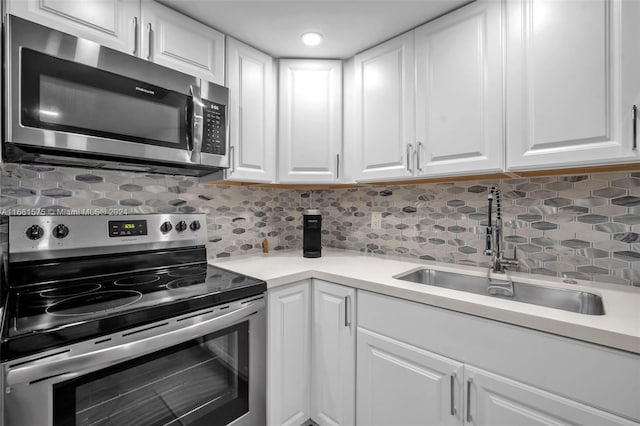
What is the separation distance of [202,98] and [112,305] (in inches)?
39.7

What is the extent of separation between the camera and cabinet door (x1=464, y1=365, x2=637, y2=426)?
0.88 metres

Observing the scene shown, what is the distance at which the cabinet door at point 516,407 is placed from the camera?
0.88 meters

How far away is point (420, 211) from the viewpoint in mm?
1902

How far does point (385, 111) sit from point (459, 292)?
1048 millimetres

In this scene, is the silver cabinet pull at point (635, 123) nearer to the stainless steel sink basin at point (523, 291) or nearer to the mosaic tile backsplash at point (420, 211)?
the mosaic tile backsplash at point (420, 211)

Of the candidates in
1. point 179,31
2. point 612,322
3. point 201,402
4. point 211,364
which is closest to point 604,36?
point 612,322

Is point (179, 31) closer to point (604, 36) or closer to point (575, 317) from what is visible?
point (604, 36)

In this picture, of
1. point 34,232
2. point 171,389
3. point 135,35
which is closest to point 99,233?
point 34,232

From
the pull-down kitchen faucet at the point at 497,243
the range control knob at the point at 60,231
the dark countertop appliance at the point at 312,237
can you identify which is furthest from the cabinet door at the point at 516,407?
the range control knob at the point at 60,231

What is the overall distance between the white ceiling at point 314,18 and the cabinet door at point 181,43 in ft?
0.17

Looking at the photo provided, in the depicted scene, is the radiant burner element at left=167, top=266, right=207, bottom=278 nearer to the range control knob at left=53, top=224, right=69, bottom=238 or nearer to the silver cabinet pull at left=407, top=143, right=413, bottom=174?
the range control knob at left=53, top=224, right=69, bottom=238

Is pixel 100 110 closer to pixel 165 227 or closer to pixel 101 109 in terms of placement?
pixel 101 109

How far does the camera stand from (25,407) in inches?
30.7

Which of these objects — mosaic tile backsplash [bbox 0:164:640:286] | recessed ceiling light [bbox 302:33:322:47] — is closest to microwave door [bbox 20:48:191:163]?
mosaic tile backsplash [bbox 0:164:640:286]
